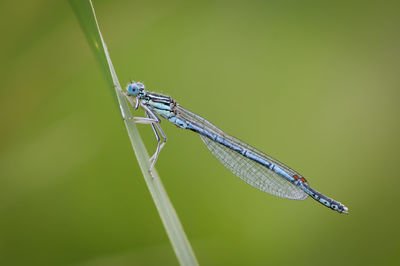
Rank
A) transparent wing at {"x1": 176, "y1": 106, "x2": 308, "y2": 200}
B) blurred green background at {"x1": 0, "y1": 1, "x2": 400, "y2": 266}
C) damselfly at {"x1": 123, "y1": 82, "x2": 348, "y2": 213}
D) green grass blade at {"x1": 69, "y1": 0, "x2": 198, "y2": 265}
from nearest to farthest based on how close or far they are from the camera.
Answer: green grass blade at {"x1": 69, "y1": 0, "x2": 198, "y2": 265} < blurred green background at {"x1": 0, "y1": 1, "x2": 400, "y2": 266} < damselfly at {"x1": 123, "y1": 82, "x2": 348, "y2": 213} < transparent wing at {"x1": 176, "y1": 106, "x2": 308, "y2": 200}

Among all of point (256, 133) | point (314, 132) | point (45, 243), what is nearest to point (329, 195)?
point (314, 132)

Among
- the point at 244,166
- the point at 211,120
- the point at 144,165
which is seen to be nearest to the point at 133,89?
the point at 211,120

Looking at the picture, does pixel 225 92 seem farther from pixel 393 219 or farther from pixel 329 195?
pixel 393 219

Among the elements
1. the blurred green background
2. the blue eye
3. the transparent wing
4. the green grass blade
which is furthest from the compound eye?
the green grass blade

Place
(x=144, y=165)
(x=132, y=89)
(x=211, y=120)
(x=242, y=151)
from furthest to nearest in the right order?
1. (x=242, y=151)
2. (x=211, y=120)
3. (x=132, y=89)
4. (x=144, y=165)

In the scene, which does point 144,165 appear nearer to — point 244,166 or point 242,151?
point 244,166

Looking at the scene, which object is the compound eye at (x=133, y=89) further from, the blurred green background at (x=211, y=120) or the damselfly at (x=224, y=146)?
the blurred green background at (x=211, y=120)

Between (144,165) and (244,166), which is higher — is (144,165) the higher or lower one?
the lower one

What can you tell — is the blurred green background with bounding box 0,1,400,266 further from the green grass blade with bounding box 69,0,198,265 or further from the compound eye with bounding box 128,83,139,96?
the green grass blade with bounding box 69,0,198,265
